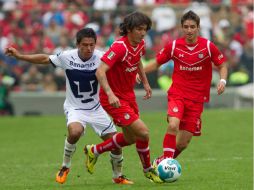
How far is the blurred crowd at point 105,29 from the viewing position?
25.8m

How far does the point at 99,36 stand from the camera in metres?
26.5

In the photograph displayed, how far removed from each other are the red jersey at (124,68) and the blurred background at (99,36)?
13.0 meters

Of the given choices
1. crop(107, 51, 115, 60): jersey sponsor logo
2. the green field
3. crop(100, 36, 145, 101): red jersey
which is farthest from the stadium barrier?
crop(107, 51, 115, 60): jersey sponsor logo

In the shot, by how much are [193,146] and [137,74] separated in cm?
618

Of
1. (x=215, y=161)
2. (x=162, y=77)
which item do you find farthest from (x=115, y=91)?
(x=162, y=77)

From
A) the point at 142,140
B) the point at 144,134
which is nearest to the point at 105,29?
the point at 142,140

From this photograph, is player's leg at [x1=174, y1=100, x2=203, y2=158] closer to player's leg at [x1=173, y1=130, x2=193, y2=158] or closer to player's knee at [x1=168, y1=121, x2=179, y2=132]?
player's leg at [x1=173, y1=130, x2=193, y2=158]

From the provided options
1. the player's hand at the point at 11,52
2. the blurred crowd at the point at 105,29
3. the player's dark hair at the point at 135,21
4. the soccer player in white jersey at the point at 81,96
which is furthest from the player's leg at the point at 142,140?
the blurred crowd at the point at 105,29

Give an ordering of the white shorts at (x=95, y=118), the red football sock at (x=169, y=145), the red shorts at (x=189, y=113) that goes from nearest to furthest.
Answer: the red football sock at (x=169, y=145)
the white shorts at (x=95, y=118)
the red shorts at (x=189, y=113)

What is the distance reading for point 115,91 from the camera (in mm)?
11945

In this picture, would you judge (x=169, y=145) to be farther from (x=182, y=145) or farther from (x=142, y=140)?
(x=182, y=145)

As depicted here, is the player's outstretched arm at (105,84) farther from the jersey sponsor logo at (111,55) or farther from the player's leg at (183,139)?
the player's leg at (183,139)

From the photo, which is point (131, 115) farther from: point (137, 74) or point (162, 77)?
point (162, 77)

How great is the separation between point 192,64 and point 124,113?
1461 mm
